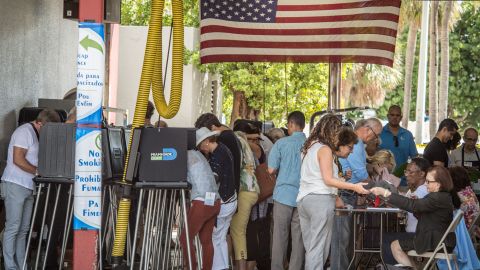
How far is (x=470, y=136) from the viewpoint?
15.8 meters

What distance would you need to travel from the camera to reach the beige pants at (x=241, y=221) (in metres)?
12.1

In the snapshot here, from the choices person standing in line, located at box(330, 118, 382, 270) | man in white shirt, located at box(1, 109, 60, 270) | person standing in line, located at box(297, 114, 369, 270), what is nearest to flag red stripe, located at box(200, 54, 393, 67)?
person standing in line, located at box(330, 118, 382, 270)

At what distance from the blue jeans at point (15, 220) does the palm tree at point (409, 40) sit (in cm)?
3745

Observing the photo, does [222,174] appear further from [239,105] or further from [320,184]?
[239,105]

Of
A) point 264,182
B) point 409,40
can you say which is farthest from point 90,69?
point 409,40

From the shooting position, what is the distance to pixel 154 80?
11.0 meters

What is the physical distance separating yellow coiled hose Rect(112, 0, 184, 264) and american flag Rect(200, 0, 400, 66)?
5790mm

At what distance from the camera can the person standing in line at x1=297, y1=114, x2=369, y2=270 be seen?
34.8 feet

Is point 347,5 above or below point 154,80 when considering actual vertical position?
above

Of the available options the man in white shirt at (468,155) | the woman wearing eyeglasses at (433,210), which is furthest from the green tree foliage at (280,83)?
the woman wearing eyeglasses at (433,210)

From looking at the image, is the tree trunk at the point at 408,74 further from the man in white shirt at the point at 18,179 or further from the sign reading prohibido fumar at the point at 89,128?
the sign reading prohibido fumar at the point at 89,128

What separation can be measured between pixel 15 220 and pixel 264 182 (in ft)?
9.93

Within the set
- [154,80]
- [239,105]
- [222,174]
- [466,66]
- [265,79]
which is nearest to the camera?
[154,80]

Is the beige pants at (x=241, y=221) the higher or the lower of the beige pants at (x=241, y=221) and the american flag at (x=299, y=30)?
the lower
